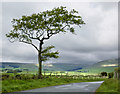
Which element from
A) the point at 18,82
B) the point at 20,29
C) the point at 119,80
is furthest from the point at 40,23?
the point at 119,80

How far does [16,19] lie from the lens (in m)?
46.2

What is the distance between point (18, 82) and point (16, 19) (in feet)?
70.2

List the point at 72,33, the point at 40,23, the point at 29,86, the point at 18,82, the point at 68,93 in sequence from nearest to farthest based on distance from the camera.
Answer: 1. the point at 68,93
2. the point at 29,86
3. the point at 18,82
4. the point at 40,23
5. the point at 72,33

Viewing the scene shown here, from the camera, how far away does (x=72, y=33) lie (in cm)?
4750

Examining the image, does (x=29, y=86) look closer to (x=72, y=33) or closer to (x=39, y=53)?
(x=39, y=53)

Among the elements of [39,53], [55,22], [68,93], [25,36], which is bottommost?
[68,93]

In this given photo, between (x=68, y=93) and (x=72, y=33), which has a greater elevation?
(x=72, y=33)

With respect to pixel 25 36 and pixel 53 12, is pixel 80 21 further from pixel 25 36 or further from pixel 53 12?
pixel 25 36

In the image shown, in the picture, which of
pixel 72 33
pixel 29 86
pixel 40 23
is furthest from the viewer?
pixel 72 33

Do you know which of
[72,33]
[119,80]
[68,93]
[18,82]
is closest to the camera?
[68,93]

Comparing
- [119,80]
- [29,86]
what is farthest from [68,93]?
[29,86]

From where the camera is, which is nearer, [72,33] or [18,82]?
[18,82]

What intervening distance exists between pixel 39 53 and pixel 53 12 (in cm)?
1024

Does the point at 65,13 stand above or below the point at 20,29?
above
